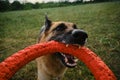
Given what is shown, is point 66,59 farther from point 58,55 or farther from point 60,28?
point 60,28

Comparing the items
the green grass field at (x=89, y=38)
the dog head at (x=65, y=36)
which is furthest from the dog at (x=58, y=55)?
the green grass field at (x=89, y=38)

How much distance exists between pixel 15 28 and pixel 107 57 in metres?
3.92

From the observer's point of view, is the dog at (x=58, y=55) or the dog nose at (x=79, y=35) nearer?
the dog nose at (x=79, y=35)

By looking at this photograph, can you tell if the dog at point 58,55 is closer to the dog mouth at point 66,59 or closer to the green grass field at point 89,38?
the dog mouth at point 66,59

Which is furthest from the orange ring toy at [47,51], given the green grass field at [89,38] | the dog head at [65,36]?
the green grass field at [89,38]

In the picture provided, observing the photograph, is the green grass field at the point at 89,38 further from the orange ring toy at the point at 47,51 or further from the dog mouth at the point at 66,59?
the orange ring toy at the point at 47,51

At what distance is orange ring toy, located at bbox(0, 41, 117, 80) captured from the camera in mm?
2482

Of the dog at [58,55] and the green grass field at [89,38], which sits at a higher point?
the dog at [58,55]

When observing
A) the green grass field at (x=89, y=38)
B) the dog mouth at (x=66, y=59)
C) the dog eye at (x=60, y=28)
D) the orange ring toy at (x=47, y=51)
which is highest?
the dog eye at (x=60, y=28)

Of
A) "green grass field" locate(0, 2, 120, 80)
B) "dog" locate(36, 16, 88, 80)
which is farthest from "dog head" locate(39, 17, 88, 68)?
"green grass field" locate(0, 2, 120, 80)

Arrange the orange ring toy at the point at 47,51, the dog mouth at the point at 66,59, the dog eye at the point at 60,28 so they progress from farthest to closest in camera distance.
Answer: the dog eye at the point at 60,28 < the dog mouth at the point at 66,59 < the orange ring toy at the point at 47,51

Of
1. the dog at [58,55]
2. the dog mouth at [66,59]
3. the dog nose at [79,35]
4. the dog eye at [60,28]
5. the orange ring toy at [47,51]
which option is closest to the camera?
the orange ring toy at [47,51]

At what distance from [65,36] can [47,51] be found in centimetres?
32

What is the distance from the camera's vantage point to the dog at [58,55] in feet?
9.07
